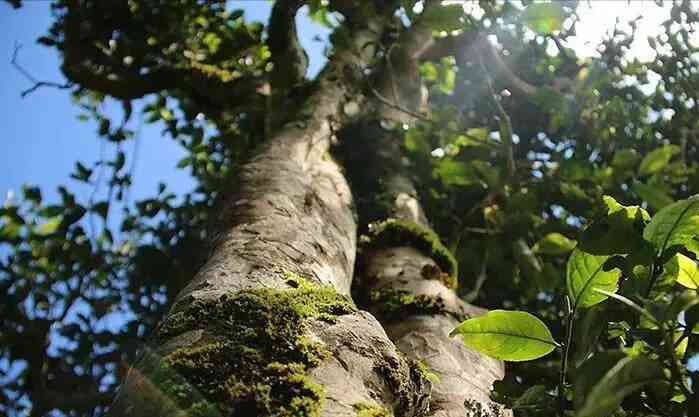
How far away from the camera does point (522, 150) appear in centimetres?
451

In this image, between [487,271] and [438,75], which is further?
[438,75]

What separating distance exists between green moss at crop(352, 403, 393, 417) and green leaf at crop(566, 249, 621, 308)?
38 centimetres

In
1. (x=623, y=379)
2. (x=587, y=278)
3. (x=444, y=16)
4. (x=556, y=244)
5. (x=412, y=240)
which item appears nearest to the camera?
(x=623, y=379)

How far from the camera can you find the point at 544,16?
2.88 m

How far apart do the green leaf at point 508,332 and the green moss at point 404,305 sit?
2.79 ft

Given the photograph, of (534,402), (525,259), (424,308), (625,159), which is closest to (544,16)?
(625,159)

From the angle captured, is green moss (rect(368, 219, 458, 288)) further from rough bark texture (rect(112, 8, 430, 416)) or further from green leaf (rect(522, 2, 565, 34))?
green leaf (rect(522, 2, 565, 34))

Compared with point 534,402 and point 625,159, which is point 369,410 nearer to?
point 534,402

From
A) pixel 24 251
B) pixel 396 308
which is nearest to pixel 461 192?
pixel 396 308

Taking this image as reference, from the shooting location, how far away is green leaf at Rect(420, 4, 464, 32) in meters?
2.58

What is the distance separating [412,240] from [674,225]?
1.43 meters

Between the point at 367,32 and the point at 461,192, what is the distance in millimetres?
1175

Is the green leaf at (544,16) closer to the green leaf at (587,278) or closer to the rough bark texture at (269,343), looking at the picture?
the rough bark texture at (269,343)

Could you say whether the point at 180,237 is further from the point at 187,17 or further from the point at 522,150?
the point at 522,150
